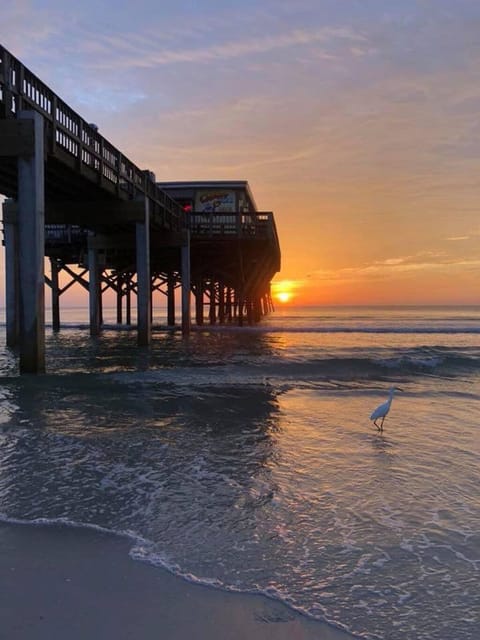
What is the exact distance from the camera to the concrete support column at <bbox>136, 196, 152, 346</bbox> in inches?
736

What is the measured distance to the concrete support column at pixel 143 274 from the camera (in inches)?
736

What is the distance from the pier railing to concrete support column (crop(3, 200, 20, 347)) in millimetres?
5281

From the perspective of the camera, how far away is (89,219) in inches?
715

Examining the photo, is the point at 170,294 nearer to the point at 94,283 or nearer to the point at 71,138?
the point at 94,283

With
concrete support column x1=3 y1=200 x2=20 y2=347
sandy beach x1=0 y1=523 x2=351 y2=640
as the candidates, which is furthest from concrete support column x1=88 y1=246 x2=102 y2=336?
sandy beach x1=0 y1=523 x2=351 y2=640

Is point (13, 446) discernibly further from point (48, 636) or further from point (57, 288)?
point (57, 288)

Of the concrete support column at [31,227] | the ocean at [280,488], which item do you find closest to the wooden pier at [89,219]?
the concrete support column at [31,227]

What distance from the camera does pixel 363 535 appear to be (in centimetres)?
358

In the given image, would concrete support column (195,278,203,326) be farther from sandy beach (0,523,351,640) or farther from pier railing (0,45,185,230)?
sandy beach (0,523,351,640)

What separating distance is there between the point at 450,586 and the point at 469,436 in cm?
388

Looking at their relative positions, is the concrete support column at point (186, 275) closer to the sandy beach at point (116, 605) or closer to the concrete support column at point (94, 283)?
the concrete support column at point (94, 283)

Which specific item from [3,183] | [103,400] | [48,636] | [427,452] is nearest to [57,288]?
[3,183]

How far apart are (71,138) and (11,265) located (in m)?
9.19

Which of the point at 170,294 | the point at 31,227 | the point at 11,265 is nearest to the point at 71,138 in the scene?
the point at 31,227
